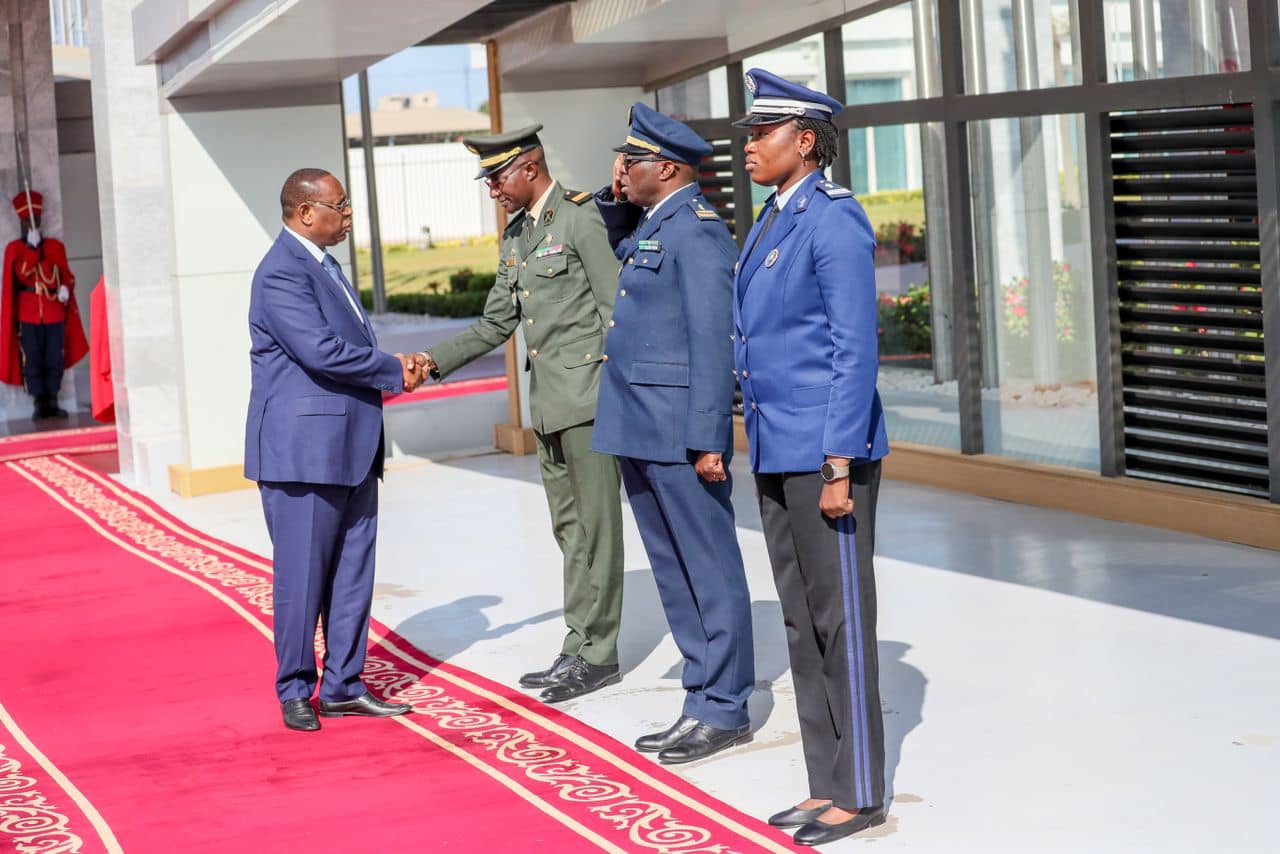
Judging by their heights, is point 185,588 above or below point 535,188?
below

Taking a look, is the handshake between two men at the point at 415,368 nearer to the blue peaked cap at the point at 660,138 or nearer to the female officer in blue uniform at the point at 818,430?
the blue peaked cap at the point at 660,138

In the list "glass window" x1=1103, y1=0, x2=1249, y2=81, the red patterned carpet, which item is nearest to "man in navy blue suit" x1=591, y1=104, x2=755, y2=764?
the red patterned carpet

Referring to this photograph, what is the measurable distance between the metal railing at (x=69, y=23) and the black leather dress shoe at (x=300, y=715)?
14.6m

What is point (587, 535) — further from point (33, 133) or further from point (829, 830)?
point (33, 133)

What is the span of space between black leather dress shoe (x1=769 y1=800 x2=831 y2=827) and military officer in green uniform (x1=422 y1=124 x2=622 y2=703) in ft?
4.68

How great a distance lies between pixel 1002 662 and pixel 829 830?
175cm

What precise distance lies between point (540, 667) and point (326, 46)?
4147mm

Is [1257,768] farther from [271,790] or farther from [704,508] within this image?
[271,790]

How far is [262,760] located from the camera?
5.03 metres

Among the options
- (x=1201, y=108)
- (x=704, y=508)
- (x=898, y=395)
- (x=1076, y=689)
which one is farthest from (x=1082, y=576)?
(x=898, y=395)

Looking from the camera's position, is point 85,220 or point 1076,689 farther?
point 85,220

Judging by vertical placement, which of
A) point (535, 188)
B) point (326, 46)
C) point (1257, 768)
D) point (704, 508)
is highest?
point (326, 46)

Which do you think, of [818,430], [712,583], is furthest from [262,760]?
[818,430]

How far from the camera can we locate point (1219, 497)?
7.30 meters
